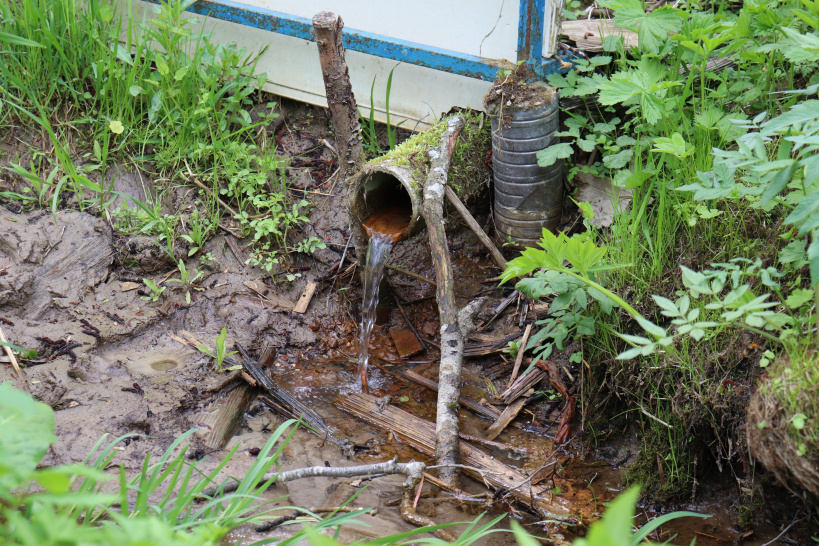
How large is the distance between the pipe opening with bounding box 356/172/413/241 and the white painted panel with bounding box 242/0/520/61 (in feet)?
2.96

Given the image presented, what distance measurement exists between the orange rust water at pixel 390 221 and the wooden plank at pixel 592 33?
134cm

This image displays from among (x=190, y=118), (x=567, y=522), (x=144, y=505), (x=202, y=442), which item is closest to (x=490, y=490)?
(x=567, y=522)

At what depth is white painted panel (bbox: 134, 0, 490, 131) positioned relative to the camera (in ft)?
12.8

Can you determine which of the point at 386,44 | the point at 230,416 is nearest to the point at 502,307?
the point at 230,416

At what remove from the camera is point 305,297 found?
378 cm

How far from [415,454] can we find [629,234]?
4.61 feet

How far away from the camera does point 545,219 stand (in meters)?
3.51

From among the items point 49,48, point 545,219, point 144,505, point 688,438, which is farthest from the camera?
point 49,48

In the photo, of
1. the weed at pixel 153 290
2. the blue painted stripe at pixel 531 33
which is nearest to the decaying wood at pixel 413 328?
the weed at pixel 153 290

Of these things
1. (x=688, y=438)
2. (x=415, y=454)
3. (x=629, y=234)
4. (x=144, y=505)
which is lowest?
(x=415, y=454)

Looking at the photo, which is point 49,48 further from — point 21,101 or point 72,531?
point 72,531

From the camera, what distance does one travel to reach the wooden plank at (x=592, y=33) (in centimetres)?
346

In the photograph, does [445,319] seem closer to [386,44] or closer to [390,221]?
[390,221]

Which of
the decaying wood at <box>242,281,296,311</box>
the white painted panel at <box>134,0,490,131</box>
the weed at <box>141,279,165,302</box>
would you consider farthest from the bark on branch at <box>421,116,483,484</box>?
the weed at <box>141,279,165,302</box>
